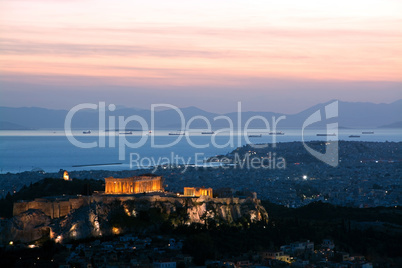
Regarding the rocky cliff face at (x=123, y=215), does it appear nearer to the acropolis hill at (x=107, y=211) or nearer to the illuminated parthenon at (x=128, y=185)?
the acropolis hill at (x=107, y=211)

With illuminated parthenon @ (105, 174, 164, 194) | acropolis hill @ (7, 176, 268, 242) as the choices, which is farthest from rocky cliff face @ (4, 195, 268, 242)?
illuminated parthenon @ (105, 174, 164, 194)

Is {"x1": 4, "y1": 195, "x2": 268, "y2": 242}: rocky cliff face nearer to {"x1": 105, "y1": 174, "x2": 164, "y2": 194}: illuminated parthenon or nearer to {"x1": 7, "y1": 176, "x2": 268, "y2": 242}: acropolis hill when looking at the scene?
{"x1": 7, "y1": 176, "x2": 268, "y2": 242}: acropolis hill

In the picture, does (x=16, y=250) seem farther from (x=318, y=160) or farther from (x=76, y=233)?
(x=318, y=160)

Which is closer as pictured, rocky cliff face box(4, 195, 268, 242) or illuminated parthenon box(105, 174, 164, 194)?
rocky cliff face box(4, 195, 268, 242)

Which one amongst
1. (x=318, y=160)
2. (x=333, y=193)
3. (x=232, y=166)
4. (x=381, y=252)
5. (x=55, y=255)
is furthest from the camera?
(x=318, y=160)

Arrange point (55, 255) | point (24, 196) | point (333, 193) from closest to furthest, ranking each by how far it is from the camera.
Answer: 1. point (55, 255)
2. point (24, 196)
3. point (333, 193)

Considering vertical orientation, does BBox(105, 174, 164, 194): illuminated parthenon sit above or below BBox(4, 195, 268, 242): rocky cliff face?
above

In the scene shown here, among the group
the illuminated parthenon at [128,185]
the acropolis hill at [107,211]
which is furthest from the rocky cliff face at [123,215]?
the illuminated parthenon at [128,185]

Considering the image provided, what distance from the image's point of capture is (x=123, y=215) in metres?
52.8

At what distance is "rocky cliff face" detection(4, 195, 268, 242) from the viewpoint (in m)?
49.3

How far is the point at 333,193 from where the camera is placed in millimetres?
101375

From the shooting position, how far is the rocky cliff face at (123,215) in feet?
162

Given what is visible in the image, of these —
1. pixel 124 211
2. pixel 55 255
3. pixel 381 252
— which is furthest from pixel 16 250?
pixel 381 252

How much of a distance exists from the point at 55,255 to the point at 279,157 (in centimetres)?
11283
